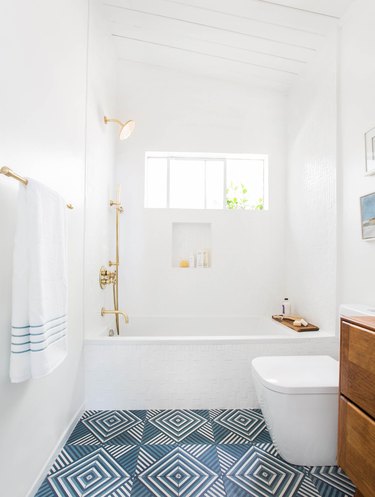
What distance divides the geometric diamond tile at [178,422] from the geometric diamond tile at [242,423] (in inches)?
5.5

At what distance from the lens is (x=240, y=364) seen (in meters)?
2.01

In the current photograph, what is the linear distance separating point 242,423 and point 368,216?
151 centimetres

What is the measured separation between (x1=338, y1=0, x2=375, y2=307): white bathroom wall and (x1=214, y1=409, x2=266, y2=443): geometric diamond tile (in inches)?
39.4

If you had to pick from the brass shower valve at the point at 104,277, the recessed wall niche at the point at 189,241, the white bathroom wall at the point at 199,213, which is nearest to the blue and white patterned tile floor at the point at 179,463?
the brass shower valve at the point at 104,277

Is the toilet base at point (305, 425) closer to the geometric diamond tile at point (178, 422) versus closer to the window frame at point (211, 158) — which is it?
the geometric diamond tile at point (178, 422)

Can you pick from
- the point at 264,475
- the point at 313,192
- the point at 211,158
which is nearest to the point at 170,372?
the point at 264,475

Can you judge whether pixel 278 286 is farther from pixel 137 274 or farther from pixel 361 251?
pixel 137 274

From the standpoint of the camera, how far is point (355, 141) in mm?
1865

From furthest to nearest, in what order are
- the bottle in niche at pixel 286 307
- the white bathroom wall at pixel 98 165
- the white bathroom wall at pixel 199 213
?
the white bathroom wall at pixel 199 213 < the bottle in niche at pixel 286 307 < the white bathroom wall at pixel 98 165

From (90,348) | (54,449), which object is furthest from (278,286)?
(54,449)

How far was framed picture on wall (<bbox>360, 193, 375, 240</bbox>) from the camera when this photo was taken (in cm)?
168

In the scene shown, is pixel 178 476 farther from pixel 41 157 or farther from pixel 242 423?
pixel 41 157

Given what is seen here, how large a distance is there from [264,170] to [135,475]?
2750 mm

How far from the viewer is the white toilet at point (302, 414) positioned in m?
1.41
